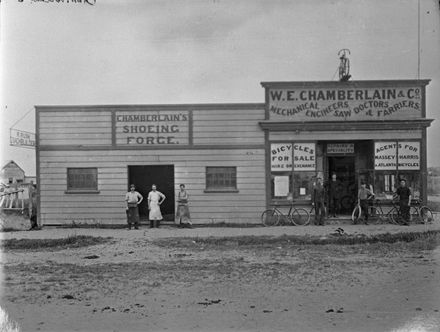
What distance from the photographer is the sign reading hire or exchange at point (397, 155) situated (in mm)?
17297

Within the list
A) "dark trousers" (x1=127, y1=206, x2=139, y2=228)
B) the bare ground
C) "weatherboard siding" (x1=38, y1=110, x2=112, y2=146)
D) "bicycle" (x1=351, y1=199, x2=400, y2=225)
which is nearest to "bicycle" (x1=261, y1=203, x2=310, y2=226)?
"bicycle" (x1=351, y1=199, x2=400, y2=225)

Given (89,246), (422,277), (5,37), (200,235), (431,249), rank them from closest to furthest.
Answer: (5,37), (422,277), (431,249), (89,246), (200,235)

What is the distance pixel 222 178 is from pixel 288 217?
2756 mm

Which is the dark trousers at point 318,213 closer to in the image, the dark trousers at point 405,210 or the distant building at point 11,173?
the dark trousers at point 405,210

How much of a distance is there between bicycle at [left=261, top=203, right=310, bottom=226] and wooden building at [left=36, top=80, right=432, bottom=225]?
0.31 meters

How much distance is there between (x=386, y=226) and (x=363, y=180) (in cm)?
236

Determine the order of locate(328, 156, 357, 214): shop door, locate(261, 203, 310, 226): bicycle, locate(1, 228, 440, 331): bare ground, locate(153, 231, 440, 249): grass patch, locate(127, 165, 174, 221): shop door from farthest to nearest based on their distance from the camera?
locate(328, 156, 357, 214): shop door
locate(127, 165, 174, 221): shop door
locate(261, 203, 310, 226): bicycle
locate(153, 231, 440, 249): grass patch
locate(1, 228, 440, 331): bare ground

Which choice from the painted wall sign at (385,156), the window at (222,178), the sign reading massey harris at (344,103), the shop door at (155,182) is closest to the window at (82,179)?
the shop door at (155,182)

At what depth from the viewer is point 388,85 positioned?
57.0ft

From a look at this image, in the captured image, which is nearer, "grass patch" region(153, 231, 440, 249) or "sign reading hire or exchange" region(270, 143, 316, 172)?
"grass patch" region(153, 231, 440, 249)

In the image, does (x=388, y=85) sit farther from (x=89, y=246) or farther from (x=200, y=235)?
(x=89, y=246)

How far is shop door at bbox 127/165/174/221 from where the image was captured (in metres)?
18.4

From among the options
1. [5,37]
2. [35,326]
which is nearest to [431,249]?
[35,326]

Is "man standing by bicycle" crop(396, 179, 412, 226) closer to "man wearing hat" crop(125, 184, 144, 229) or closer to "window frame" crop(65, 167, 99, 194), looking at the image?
"man wearing hat" crop(125, 184, 144, 229)
